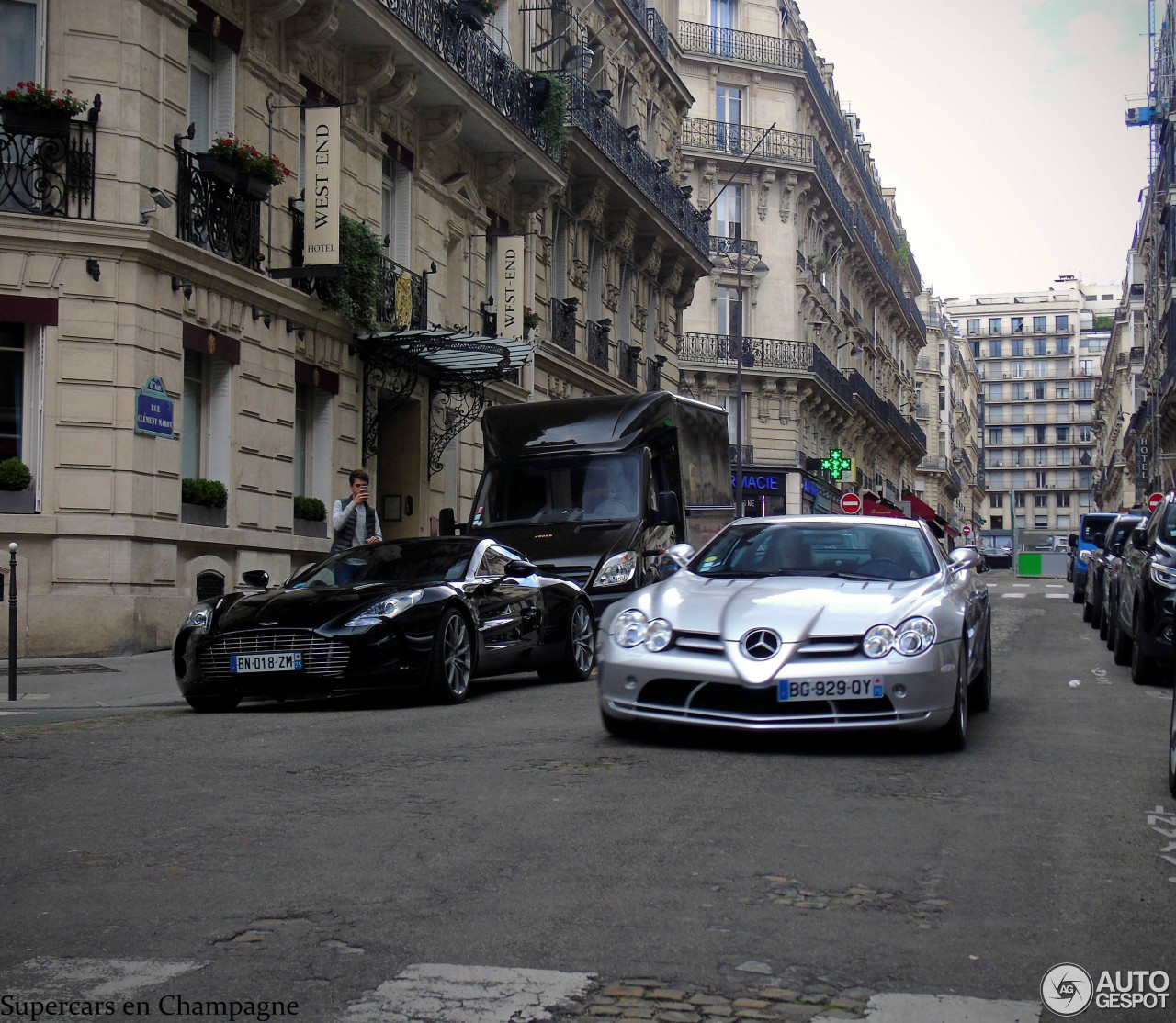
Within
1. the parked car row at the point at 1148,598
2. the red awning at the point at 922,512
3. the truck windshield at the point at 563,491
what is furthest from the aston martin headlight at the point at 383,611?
the red awning at the point at 922,512

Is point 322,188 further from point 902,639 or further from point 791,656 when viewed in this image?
point 902,639

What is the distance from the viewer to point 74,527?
651 inches

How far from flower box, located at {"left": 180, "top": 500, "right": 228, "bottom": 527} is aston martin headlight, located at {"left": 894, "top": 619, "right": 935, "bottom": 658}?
11.6m

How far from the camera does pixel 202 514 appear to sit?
18.6 metres

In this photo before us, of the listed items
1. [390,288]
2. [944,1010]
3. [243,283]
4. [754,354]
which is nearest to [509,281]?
[390,288]

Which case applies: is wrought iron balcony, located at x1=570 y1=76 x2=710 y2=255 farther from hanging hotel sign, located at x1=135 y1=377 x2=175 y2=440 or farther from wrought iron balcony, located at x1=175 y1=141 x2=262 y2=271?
hanging hotel sign, located at x1=135 y1=377 x2=175 y2=440

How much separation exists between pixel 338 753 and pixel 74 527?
361 inches

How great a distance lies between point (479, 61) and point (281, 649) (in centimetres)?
1715

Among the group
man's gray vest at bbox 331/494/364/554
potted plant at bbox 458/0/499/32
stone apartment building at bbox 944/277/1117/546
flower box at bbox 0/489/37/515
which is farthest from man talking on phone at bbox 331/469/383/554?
stone apartment building at bbox 944/277/1117/546

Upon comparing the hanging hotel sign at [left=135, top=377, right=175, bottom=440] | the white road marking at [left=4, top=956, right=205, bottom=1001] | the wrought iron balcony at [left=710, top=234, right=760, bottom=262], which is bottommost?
the white road marking at [left=4, top=956, right=205, bottom=1001]

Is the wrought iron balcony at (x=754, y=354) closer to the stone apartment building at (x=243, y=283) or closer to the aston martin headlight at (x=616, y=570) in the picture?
the stone apartment building at (x=243, y=283)

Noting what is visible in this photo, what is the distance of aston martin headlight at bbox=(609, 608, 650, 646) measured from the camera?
28.1 ft

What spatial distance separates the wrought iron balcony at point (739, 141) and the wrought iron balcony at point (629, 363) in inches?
764

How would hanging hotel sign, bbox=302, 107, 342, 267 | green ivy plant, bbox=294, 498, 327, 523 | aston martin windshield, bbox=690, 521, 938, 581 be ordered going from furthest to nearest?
green ivy plant, bbox=294, 498, 327, 523, hanging hotel sign, bbox=302, 107, 342, 267, aston martin windshield, bbox=690, 521, 938, 581
